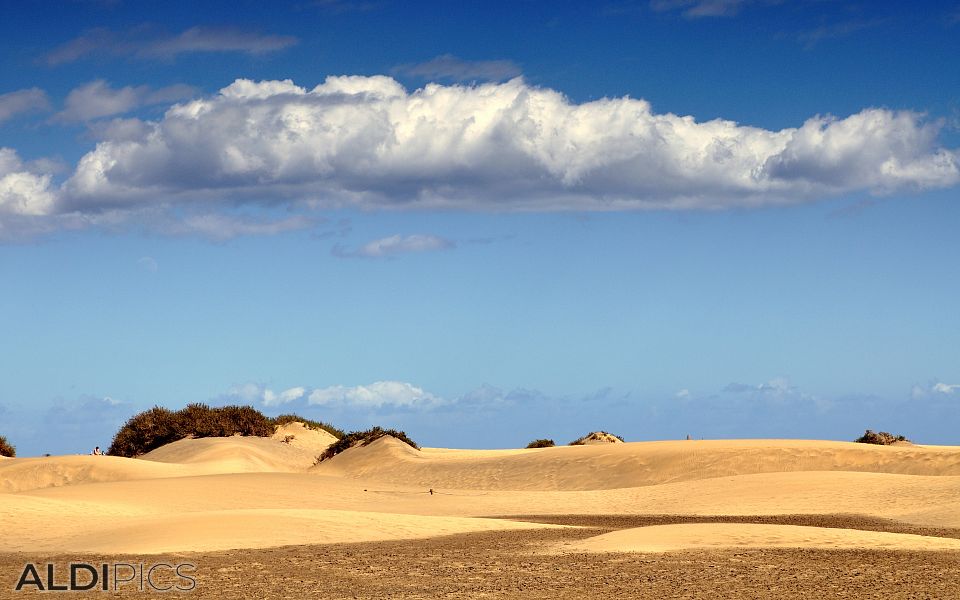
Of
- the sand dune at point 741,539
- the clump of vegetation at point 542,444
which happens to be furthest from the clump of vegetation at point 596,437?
the sand dune at point 741,539

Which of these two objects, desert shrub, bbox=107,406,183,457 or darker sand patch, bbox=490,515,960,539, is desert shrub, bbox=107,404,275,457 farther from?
darker sand patch, bbox=490,515,960,539

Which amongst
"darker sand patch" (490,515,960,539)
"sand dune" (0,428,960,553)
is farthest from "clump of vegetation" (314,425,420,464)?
"darker sand patch" (490,515,960,539)

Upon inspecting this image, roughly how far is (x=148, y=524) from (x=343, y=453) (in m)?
26.1

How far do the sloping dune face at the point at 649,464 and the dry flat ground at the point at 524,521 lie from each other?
0.35ft

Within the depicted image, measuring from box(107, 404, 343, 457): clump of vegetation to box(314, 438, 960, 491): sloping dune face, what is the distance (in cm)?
1086

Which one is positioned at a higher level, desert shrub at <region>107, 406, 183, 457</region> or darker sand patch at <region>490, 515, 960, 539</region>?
desert shrub at <region>107, 406, 183, 457</region>

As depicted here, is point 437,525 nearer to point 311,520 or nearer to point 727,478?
point 311,520

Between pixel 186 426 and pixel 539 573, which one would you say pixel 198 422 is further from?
pixel 539 573

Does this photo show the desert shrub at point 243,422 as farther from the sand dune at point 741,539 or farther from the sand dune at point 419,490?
the sand dune at point 741,539

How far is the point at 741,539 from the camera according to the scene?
22.0 m

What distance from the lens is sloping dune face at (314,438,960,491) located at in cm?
4122

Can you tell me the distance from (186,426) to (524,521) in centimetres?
3135

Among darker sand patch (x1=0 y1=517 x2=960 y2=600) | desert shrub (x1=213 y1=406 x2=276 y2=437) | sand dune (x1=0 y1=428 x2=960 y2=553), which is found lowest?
darker sand patch (x1=0 y1=517 x2=960 y2=600)

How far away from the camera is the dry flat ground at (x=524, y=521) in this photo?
17.8 metres
